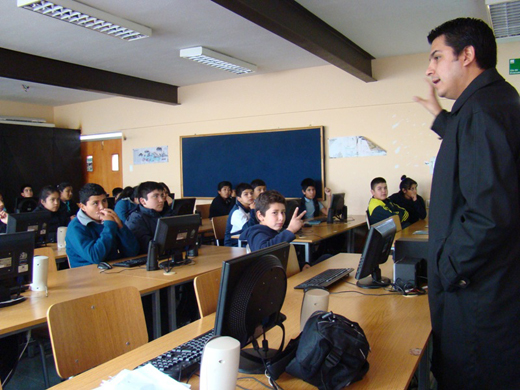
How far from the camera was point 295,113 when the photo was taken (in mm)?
6723

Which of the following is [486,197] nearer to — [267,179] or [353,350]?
[353,350]

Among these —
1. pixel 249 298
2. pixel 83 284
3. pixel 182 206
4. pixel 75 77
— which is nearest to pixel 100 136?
pixel 75 77

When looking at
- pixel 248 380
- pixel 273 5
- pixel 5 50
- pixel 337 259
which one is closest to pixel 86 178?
pixel 5 50

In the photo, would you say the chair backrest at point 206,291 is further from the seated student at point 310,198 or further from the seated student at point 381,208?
the seated student at point 310,198

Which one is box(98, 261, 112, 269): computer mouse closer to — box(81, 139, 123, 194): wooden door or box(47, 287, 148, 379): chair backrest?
box(47, 287, 148, 379): chair backrest

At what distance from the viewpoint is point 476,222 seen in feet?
4.23

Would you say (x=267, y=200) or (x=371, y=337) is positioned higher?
(x=267, y=200)

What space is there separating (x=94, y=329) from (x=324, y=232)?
328 cm

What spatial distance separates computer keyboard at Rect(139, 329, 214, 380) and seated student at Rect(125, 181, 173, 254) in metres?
2.09

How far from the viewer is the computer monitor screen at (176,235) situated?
9.82 ft

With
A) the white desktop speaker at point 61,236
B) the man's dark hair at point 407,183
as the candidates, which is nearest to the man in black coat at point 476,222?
the white desktop speaker at point 61,236

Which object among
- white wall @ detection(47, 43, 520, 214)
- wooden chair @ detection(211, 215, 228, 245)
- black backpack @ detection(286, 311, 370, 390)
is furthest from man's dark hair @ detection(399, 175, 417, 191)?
black backpack @ detection(286, 311, 370, 390)

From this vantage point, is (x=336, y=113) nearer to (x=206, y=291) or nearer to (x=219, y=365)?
(x=206, y=291)

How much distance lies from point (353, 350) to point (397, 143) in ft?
17.0
